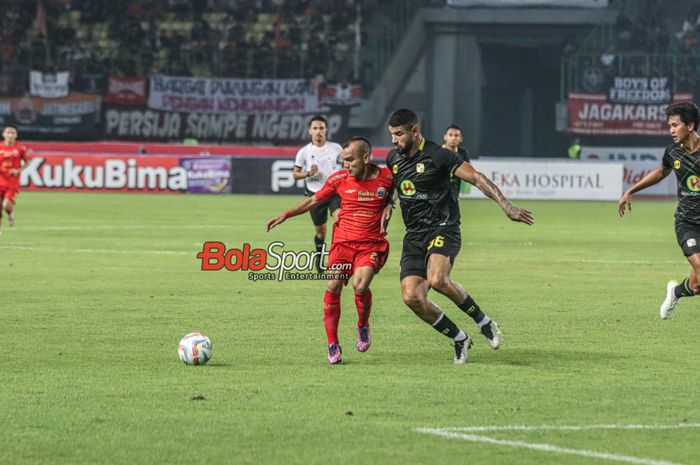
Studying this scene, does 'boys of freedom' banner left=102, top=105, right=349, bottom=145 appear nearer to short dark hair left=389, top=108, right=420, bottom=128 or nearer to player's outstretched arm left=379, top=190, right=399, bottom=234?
player's outstretched arm left=379, top=190, right=399, bottom=234

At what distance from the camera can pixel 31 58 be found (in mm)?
51781

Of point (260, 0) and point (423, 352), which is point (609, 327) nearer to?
point (423, 352)

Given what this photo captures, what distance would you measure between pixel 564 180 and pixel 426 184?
34292 mm

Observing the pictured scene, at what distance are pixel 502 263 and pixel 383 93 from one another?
96.2 ft

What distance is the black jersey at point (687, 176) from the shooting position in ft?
42.3

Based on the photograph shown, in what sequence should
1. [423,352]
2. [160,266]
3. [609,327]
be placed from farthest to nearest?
[160,266], [609,327], [423,352]

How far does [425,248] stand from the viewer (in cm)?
1096

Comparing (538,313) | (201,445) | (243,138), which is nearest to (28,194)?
(243,138)

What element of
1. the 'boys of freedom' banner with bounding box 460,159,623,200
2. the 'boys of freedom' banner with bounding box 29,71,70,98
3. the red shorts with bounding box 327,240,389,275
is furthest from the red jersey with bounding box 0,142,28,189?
the 'boys of freedom' banner with bounding box 29,71,70,98

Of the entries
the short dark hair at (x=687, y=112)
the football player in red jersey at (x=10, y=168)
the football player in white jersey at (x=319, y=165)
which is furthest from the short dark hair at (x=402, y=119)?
the football player in red jersey at (x=10, y=168)

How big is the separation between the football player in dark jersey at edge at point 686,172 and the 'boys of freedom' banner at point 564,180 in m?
30.5

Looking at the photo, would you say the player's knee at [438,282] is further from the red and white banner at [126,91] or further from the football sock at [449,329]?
the red and white banner at [126,91]

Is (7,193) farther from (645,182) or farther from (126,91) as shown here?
(126,91)

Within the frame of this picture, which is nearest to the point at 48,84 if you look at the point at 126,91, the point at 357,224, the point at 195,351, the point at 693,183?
the point at 126,91
